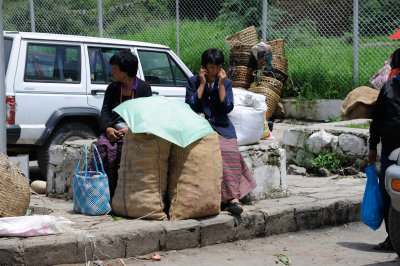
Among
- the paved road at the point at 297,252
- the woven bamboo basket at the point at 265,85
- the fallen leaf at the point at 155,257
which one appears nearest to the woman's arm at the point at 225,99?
the paved road at the point at 297,252

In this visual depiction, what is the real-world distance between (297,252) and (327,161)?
3112 mm

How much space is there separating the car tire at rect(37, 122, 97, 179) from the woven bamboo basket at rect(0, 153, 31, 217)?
2398mm

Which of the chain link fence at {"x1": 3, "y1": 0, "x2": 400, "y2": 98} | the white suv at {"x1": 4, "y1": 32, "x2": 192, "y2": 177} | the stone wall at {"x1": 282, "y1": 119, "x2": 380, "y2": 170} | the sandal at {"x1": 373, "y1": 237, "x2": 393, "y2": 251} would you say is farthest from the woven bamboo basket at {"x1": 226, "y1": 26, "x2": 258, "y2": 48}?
the sandal at {"x1": 373, "y1": 237, "x2": 393, "y2": 251}

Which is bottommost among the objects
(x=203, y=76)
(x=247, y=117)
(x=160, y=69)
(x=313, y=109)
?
(x=313, y=109)

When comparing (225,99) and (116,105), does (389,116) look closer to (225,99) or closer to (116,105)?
(225,99)

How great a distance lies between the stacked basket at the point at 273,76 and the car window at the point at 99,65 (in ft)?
12.0

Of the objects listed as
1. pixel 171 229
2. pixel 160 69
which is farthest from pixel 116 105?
pixel 160 69

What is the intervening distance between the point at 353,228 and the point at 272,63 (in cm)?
555

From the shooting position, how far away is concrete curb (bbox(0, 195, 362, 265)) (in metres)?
3.99

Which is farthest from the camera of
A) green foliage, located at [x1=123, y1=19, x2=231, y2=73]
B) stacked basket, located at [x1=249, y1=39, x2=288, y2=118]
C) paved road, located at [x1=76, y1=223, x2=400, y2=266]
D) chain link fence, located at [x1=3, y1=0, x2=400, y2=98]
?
green foliage, located at [x1=123, y1=19, x2=231, y2=73]

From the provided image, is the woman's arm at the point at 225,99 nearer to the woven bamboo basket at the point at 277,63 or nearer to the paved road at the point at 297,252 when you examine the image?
the paved road at the point at 297,252

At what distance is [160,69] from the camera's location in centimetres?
836

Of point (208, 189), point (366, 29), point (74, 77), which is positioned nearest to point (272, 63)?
point (366, 29)

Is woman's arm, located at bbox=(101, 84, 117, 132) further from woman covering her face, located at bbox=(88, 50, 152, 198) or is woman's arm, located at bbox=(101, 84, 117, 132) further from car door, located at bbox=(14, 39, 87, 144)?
car door, located at bbox=(14, 39, 87, 144)
